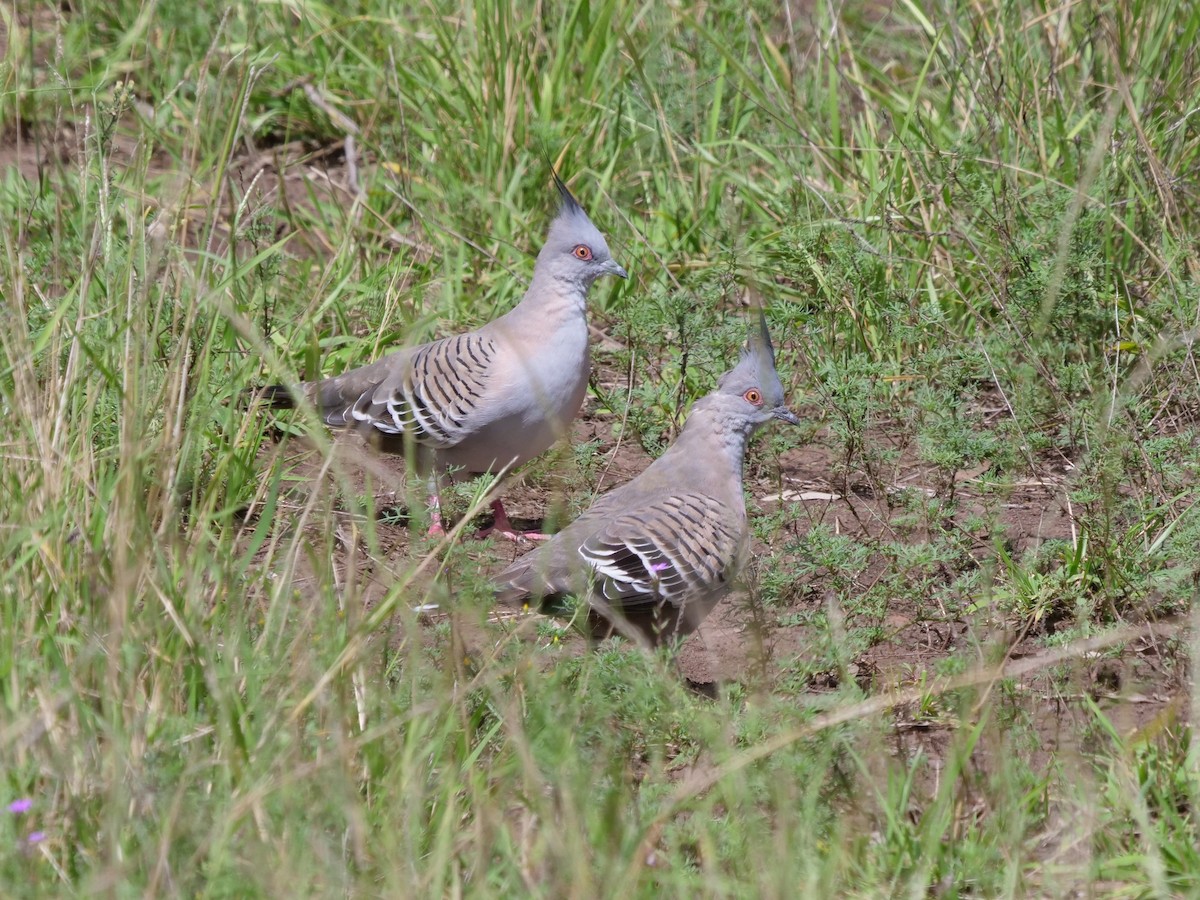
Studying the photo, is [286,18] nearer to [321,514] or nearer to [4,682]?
[321,514]

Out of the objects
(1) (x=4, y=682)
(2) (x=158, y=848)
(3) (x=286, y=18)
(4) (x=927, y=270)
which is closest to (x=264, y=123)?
(3) (x=286, y=18)

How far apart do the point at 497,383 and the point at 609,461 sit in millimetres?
474

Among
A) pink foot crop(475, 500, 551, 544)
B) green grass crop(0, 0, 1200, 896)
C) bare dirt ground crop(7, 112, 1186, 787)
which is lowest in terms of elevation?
pink foot crop(475, 500, 551, 544)

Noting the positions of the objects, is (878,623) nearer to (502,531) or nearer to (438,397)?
(502,531)

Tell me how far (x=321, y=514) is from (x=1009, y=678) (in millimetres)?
1891

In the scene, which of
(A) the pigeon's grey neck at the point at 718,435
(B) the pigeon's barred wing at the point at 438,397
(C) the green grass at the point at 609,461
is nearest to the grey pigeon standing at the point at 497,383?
(B) the pigeon's barred wing at the point at 438,397

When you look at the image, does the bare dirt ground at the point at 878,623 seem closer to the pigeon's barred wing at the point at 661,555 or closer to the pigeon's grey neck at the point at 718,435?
the pigeon's barred wing at the point at 661,555

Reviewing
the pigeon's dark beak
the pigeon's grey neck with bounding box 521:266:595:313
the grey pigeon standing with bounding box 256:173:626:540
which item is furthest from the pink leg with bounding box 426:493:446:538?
the pigeon's dark beak

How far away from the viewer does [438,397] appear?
4.83 m

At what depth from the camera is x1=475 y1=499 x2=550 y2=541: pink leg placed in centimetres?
491

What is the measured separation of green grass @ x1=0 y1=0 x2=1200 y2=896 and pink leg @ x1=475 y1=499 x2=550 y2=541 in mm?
174

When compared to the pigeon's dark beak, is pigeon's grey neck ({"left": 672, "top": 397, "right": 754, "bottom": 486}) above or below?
below

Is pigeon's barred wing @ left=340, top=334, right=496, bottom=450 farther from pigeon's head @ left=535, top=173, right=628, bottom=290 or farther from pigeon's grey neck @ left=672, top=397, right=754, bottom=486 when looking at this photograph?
pigeon's grey neck @ left=672, top=397, right=754, bottom=486

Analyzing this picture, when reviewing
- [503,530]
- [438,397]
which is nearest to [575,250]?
[438,397]
